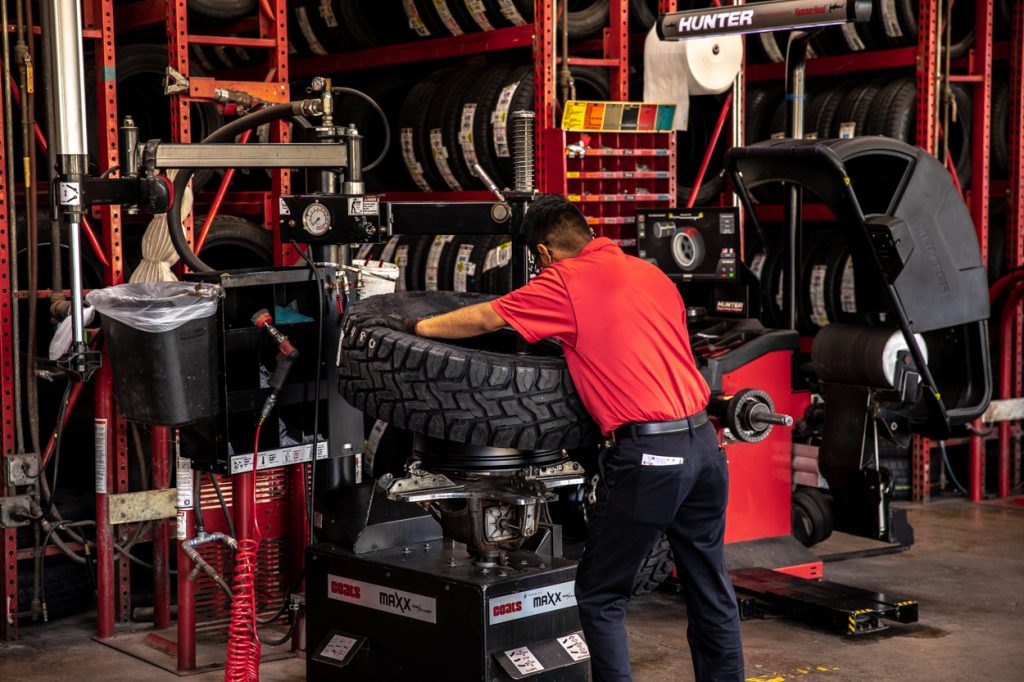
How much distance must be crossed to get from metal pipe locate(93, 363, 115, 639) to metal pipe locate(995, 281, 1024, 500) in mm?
5000

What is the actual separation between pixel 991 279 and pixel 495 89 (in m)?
3.21

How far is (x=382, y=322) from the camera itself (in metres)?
4.02

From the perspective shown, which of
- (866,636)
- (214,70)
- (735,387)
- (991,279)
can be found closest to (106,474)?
(735,387)

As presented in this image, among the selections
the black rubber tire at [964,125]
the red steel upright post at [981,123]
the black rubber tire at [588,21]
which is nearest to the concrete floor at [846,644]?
the red steel upright post at [981,123]

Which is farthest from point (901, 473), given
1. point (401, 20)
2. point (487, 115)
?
point (401, 20)

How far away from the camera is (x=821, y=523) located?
6.46 metres

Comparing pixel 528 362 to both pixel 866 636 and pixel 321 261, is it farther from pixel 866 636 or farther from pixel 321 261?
pixel 866 636

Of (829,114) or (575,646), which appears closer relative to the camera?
(575,646)

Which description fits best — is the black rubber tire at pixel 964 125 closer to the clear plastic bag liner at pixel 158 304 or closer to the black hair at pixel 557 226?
the black hair at pixel 557 226

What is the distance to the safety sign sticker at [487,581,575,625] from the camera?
3.97 m

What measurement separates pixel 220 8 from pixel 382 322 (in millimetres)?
2752

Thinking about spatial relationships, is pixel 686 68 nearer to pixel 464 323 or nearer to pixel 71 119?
pixel 464 323

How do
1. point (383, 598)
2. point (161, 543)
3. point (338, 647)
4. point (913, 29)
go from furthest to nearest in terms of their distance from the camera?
point (913, 29) < point (161, 543) < point (338, 647) < point (383, 598)

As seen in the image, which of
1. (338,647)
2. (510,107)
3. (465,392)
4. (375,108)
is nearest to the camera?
(465,392)
